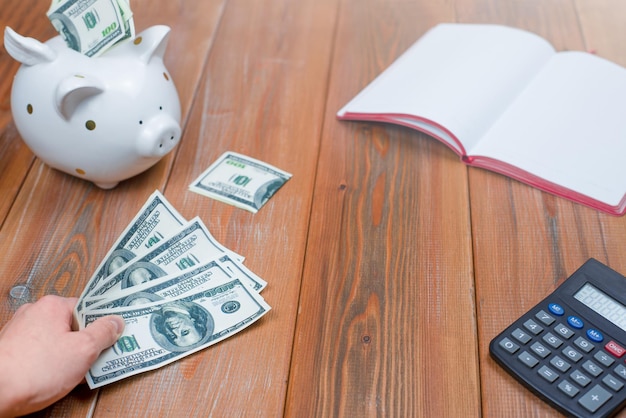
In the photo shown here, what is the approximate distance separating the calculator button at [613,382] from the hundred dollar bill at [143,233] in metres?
0.49

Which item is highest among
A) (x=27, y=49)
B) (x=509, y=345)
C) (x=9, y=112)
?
(x=27, y=49)

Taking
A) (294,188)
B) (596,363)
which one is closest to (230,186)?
(294,188)

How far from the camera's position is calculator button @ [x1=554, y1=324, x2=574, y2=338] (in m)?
0.75

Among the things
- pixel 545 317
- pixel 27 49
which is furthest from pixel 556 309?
pixel 27 49

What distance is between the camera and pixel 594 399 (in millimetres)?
691

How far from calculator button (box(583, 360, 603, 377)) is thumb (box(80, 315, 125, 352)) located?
→ 47cm

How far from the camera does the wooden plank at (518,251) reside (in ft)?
2.39

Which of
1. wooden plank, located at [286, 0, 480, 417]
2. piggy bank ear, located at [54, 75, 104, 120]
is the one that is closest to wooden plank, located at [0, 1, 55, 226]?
piggy bank ear, located at [54, 75, 104, 120]

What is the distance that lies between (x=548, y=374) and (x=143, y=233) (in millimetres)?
480

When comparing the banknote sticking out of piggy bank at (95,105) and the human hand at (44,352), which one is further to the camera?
the banknote sticking out of piggy bank at (95,105)

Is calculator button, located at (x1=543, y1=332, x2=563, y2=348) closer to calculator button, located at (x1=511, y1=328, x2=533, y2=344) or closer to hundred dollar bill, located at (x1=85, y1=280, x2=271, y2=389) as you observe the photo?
calculator button, located at (x1=511, y1=328, x2=533, y2=344)

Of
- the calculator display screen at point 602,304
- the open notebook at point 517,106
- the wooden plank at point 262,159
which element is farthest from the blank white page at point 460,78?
the calculator display screen at point 602,304

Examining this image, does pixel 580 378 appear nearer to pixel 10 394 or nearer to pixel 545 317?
pixel 545 317

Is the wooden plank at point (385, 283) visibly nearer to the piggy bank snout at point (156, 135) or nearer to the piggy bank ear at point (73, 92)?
the piggy bank snout at point (156, 135)
